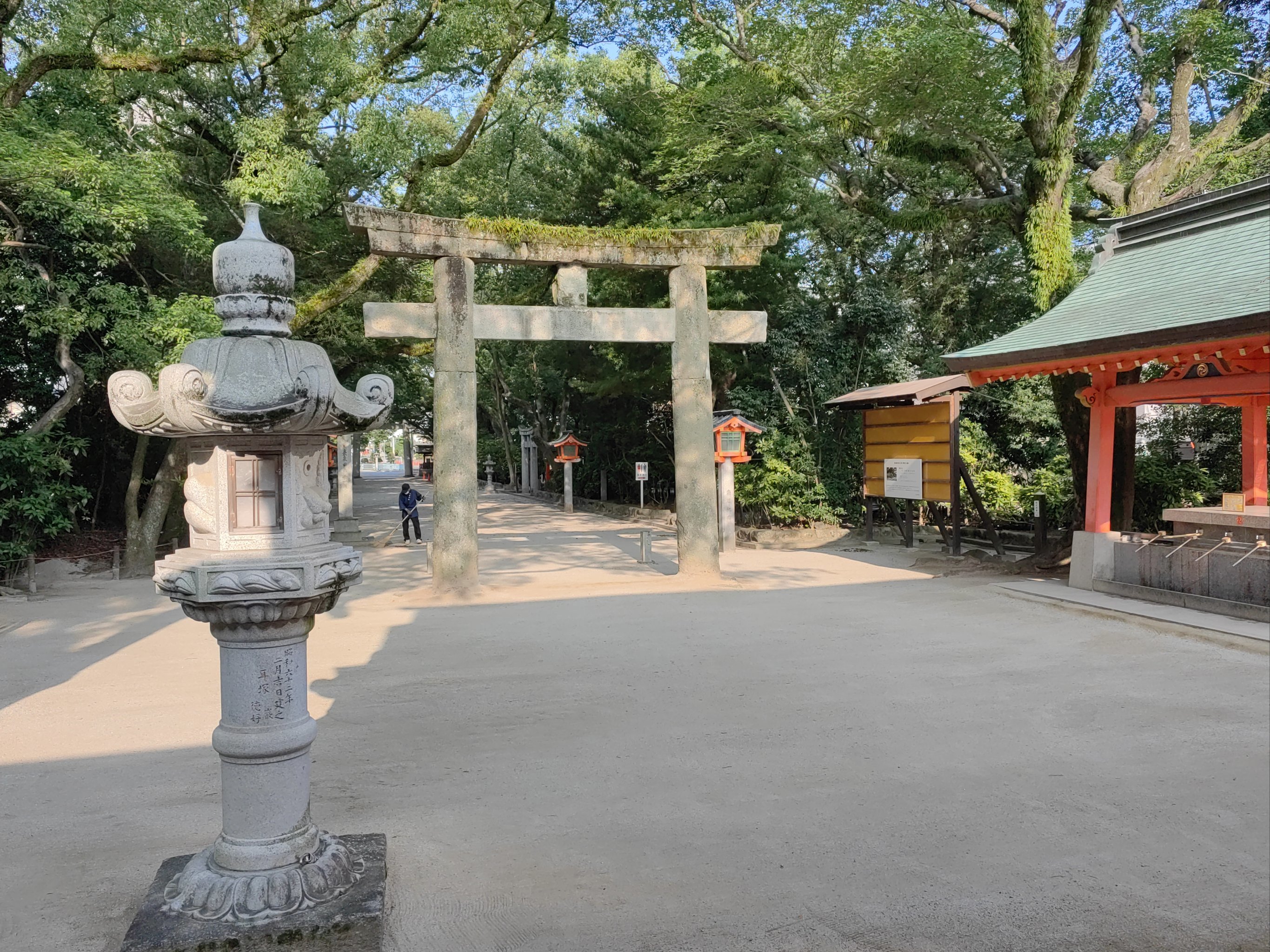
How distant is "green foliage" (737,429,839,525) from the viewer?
56.9 ft

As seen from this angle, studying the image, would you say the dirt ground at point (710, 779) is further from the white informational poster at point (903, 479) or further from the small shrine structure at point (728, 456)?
the small shrine structure at point (728, 456)

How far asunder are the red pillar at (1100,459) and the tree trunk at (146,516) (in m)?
13.6

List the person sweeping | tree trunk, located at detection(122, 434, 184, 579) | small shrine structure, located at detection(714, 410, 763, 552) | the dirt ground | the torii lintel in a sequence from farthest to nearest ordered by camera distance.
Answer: the person sweeping, small shrine structure, located at detection(714, 410, 763, 552), tree trunk, located at detection(122, 434, 184, 579), the torii lintel, the dirt ground

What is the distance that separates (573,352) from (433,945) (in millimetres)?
20837

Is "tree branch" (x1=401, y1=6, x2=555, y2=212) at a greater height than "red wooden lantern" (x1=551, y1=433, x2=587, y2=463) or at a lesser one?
greater

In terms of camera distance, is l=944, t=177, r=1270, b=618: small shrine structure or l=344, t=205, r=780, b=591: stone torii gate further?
l=344, t=205, r=780, b=591: stone torii gate

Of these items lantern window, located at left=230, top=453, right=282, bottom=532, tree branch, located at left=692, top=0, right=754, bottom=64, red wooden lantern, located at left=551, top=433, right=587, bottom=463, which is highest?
tree branch, located at left=692, top=0, right=754, bottom=64

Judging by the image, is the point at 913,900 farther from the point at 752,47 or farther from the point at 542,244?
the point at 752,47

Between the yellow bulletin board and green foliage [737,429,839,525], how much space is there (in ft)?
5.56

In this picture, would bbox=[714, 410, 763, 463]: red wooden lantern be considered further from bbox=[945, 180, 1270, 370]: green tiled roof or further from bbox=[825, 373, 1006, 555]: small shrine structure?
bbox=[945, 180, 1270, 370]: green tiled roof

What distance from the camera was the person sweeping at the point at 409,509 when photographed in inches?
702

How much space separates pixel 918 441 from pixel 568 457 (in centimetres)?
1423

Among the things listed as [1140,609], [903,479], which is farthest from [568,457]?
[1140,609]

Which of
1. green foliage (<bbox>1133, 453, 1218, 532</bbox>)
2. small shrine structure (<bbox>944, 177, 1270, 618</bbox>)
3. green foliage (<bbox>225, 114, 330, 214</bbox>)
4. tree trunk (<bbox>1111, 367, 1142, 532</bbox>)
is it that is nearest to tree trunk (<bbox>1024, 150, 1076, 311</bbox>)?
small shrine structure (<bbox>944, 177, 1270, 618</bbox>)
